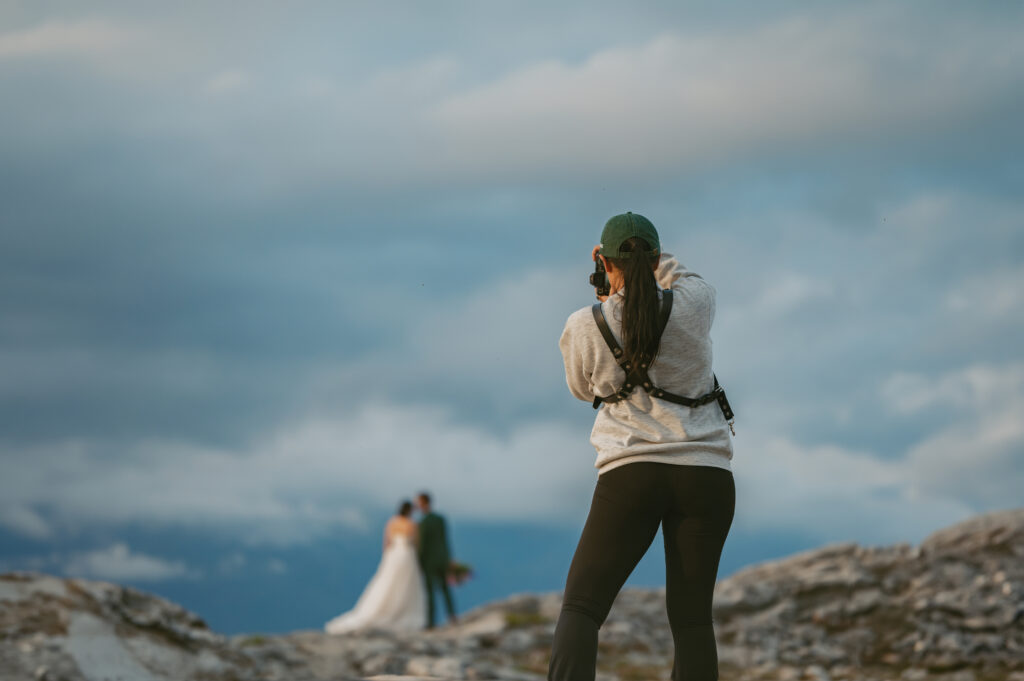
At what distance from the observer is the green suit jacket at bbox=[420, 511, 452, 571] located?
17.7 m

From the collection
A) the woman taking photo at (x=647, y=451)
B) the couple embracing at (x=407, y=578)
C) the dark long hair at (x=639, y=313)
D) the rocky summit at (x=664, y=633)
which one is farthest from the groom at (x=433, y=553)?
the dark long hair at (x=639, y=313)

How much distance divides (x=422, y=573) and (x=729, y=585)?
6.21 m

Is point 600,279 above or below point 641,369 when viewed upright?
above

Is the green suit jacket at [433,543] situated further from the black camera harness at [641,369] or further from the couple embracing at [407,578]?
the black camera harness at [641,369]

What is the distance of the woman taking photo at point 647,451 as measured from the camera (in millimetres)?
4250

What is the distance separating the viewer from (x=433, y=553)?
17703mm

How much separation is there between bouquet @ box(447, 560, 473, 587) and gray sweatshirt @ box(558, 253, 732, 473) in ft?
44.9

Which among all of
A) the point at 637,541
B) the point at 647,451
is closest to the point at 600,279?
the point at 647,451

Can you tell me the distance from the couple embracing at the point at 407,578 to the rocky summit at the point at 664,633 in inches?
101

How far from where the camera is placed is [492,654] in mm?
11695

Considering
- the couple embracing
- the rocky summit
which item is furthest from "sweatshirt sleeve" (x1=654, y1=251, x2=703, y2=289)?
the couple embracing

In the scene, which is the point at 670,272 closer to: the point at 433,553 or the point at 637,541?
the point at 637,541

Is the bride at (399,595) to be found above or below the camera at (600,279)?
above

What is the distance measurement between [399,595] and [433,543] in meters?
1.41
